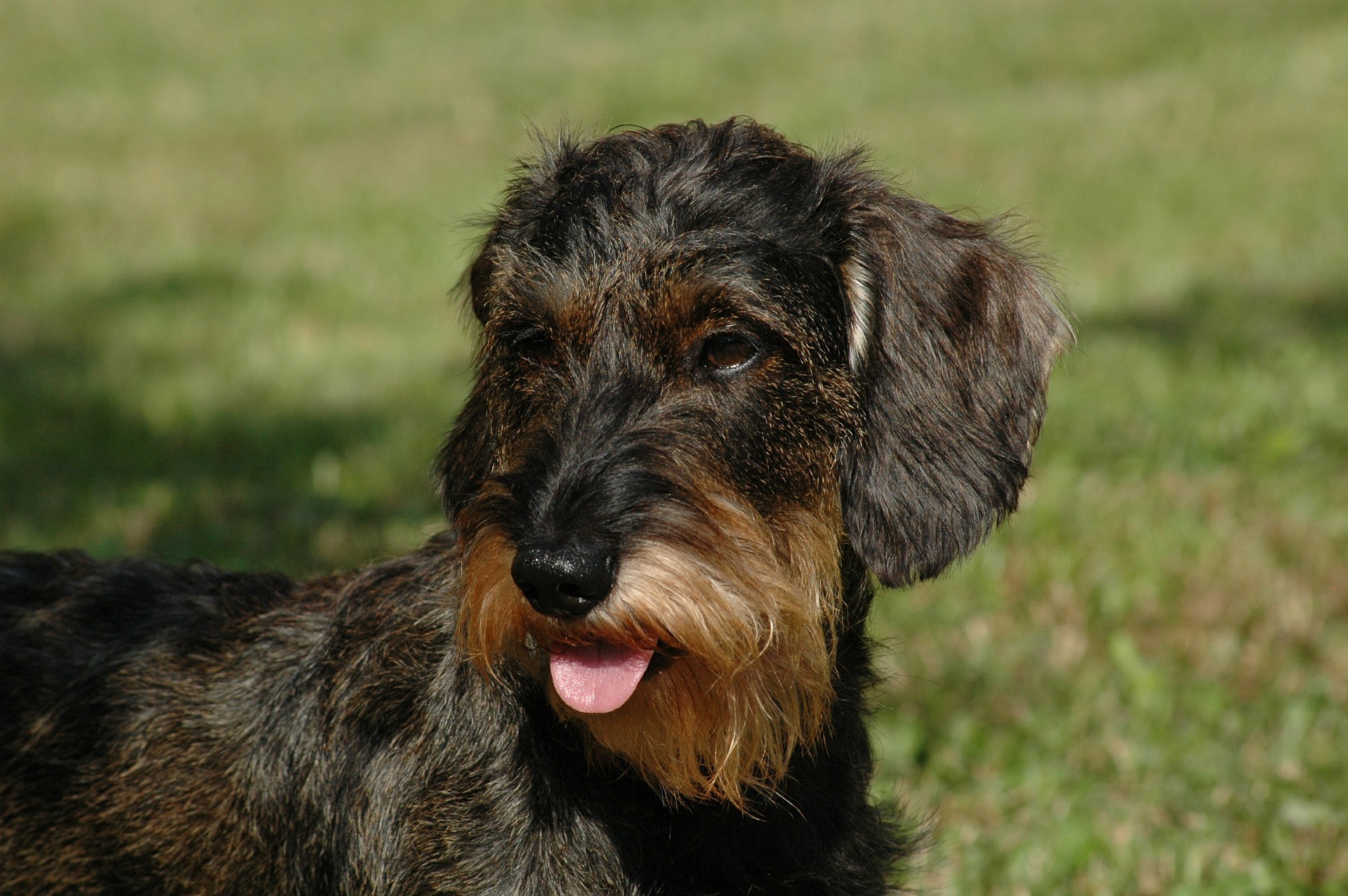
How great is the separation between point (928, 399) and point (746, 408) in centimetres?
40

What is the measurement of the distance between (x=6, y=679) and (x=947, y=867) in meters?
2.81

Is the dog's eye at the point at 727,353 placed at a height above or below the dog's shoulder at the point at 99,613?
above

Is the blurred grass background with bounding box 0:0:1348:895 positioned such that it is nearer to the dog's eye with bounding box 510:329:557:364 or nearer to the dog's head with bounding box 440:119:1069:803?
the dog's head with bounding box 440:119:1069:803

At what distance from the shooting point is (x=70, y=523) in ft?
23.1

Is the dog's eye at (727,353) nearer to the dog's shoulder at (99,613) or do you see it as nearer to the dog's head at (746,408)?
→ the dog's head at (746,408)

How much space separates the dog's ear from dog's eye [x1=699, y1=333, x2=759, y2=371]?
250 millimetres

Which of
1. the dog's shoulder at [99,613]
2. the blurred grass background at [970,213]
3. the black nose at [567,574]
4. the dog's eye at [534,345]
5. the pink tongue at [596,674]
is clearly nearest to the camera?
the black nose at [567,574]

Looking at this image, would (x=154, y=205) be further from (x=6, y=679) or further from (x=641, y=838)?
(x=641, y=838)

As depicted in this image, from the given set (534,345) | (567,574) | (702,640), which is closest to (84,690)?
(534,345)

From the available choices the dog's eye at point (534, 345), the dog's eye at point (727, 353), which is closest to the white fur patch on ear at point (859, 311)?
the dog's eye at point (727, 353)

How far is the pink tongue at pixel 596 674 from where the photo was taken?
2861 millimetres

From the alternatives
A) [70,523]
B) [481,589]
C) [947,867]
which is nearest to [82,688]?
[481,589]

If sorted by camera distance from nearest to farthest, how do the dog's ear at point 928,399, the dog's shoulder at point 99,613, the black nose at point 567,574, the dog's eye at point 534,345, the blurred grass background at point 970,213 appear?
the black nose at point 567,574 → the dog's ear at point 928,399 → the dog's eye at point 534,345 → the dog's shoulder at point 99,613 → the blurred grass background at point 970,213

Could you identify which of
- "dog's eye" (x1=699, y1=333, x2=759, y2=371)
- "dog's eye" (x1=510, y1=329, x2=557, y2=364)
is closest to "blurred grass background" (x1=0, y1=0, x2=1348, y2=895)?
"dog's eye" (x1=699, y1=333, x2=759, y2=371)
